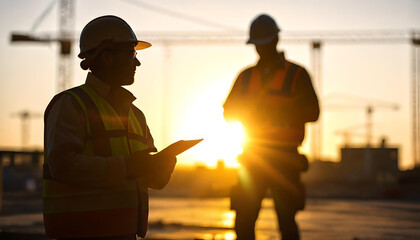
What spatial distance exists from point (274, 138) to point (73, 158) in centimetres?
259

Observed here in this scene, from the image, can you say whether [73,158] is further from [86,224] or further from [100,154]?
[86,224]

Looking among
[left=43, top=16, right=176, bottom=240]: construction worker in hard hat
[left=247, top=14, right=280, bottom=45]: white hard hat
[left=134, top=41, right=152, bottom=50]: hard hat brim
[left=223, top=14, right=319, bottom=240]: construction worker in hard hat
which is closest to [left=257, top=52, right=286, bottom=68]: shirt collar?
[left=223, top=14, right=319, bottom=240]: construction worker in hard hat

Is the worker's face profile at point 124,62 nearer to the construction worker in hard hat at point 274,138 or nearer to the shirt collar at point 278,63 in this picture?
the construction worker in hard hat at point 274,138

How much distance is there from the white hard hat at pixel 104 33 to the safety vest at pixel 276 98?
2.14m

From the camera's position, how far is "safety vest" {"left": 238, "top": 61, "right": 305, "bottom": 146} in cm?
556

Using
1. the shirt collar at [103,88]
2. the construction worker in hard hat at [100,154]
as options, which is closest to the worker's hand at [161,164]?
the construction worker in hard hat at [100,154]

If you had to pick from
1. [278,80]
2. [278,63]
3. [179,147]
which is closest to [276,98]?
[278,80]

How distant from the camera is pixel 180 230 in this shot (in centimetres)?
1160

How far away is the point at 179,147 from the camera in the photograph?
328 cm

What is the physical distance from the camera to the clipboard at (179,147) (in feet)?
10.6

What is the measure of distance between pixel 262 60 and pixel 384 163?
95736 mm

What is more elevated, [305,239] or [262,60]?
[262,60]

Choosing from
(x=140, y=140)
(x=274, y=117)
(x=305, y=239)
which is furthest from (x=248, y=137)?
(x=305, y=239)

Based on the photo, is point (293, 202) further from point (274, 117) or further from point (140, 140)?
point (140, 140)
